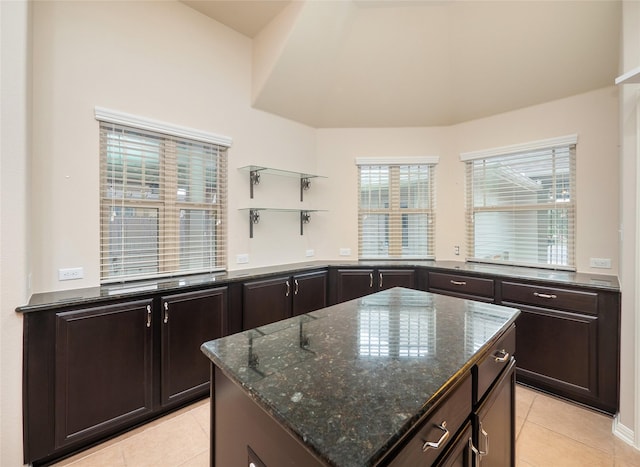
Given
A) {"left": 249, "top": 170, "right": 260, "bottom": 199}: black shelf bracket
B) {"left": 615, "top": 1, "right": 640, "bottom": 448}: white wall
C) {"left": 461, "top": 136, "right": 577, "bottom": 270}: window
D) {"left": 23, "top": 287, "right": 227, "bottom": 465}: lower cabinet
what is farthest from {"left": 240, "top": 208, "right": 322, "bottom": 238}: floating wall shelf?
{"left": 615, "top": 1, "right": 640, "bottom": 448}: white wall

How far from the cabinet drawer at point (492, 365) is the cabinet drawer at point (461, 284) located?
161 centimetres

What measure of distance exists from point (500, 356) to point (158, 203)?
9.20ft

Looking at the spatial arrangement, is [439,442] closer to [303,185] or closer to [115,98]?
[115,98]

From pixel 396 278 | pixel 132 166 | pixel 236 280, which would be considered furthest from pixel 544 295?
pixel 132 166

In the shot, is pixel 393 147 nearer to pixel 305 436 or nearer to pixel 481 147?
pixel 481 147

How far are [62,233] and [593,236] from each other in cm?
471

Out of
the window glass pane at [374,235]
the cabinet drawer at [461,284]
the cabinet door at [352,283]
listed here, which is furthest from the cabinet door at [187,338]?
the cabinet drawer at [461,284]

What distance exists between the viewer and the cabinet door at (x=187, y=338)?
224cm

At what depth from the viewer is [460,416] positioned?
1015mm

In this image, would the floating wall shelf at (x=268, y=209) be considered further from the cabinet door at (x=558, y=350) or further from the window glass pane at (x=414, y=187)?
the cabinet door at (x=558, y=350)

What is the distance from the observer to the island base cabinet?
760 millimetres

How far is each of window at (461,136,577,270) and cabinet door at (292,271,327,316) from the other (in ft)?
6.59

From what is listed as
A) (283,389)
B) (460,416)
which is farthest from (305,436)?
(460,416)

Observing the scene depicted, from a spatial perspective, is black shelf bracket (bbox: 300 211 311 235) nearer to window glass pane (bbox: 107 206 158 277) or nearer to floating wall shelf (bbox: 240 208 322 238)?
floating wall shelf (bbox: 240 208 322 238)
